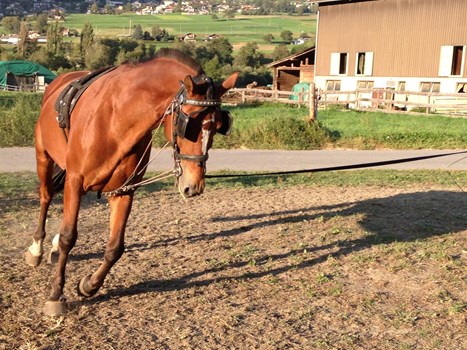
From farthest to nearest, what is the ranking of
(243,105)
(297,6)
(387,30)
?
(297,6)
(387,30)
(243,105)

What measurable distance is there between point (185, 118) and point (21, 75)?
49797 millimetres

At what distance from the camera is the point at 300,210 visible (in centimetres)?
900

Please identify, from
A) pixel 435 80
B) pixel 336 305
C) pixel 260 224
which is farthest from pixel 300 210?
pixel 435 80

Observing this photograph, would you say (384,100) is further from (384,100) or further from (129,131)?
(129,131)

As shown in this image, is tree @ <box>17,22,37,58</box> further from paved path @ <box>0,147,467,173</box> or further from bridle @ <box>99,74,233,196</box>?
bridle @ <box>99,74,233,196</box>

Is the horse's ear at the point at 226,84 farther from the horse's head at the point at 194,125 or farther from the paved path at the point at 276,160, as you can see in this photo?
the paved path at the point at 276,160

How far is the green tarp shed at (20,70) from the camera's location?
4828cm

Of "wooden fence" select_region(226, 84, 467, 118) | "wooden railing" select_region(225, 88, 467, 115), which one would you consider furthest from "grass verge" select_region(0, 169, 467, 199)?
"wooden railing" select_region(225, 88, 467, 115)

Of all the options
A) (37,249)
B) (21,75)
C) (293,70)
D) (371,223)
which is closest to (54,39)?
(21,75)

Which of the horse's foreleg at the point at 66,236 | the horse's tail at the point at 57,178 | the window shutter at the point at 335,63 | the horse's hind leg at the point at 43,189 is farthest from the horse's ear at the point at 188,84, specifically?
the window shutter at the point at 335,63

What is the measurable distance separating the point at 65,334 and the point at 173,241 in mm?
2815

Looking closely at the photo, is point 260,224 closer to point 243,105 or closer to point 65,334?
point 65,334

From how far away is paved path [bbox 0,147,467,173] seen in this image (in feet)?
44.1

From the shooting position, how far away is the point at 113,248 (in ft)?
16.6
